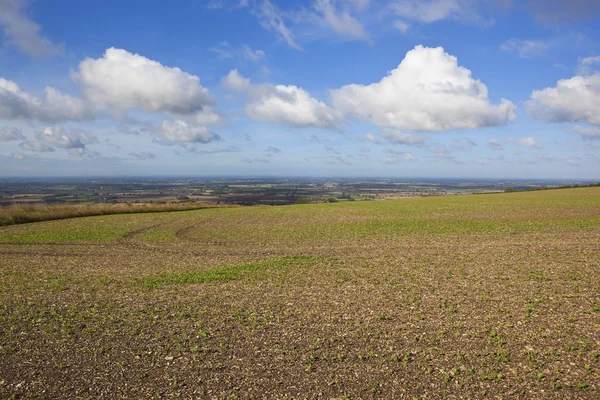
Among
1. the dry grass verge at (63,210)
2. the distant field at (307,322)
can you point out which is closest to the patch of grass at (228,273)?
the distant field at (307,322)

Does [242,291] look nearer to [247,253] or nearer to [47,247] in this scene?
[247,253]

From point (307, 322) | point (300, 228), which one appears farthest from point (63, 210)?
point (307, 322)

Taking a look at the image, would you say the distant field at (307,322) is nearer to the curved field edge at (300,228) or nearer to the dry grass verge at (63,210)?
the curved field edge at (300,228)

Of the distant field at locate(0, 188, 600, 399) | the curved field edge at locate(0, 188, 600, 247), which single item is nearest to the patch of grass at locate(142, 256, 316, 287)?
the distant field at locate(0, 188, 600, 399)

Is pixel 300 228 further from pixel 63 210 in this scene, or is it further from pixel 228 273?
pixel 63 210

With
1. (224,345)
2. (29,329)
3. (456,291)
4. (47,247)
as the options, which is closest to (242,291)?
(224,345)

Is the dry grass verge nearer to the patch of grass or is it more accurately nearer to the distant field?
the distant field
